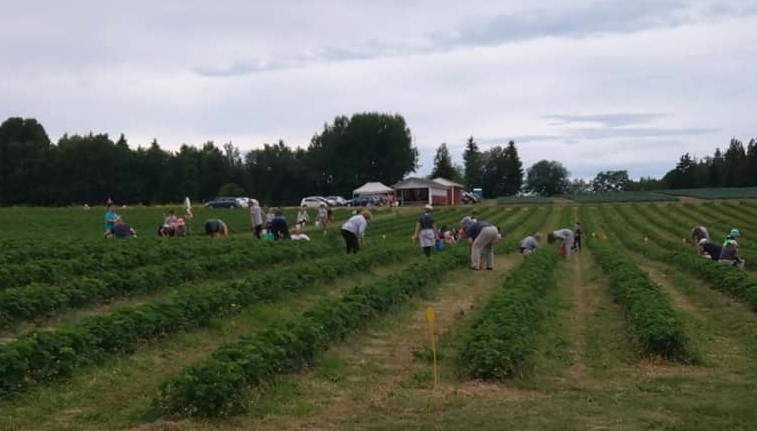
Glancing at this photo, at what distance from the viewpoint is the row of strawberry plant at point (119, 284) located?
12375 mm

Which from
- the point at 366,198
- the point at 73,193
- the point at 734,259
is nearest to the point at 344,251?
the point at 734,259

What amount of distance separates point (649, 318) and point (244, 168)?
131 metres

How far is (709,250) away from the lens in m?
25.6

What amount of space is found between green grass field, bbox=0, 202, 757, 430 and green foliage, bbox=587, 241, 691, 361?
0.04 m

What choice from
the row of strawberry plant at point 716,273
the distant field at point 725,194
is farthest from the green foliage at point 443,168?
the row of strawberry plant at point 716,273

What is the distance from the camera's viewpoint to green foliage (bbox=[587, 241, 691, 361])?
38.7ft

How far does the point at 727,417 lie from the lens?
8.37 meters

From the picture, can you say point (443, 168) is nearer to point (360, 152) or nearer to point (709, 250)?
point (360, 152)

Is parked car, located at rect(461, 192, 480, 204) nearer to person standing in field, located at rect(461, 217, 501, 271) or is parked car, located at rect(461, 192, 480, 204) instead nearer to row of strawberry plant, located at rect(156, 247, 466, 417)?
person standing in field, located at rect(461, 217, 501, 271)

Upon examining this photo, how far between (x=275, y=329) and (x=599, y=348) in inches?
208

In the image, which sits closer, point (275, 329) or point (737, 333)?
point (275, 329)

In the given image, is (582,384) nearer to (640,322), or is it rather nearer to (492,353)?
(492,353)

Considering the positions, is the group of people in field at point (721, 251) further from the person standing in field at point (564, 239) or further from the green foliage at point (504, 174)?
the green foliage at point (504, 174)

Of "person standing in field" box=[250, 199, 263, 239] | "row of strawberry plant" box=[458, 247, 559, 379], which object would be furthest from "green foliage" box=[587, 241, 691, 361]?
"person standing in field" box=[250, 199, 263, 239]
